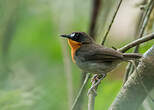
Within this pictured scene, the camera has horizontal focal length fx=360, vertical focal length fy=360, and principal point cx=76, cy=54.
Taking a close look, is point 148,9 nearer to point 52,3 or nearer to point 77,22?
point 52,3

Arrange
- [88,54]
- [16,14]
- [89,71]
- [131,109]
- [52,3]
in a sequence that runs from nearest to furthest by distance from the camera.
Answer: [131,109]
[89,71]
[88,54]
[16,14]
[52,3]

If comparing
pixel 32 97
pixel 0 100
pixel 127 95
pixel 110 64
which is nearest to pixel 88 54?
pixel 110 64

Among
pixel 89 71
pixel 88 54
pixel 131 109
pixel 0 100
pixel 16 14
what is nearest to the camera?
pixel 131 109

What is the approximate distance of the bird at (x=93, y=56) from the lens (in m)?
4.25

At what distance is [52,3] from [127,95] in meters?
3.24

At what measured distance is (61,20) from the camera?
18.0 feet

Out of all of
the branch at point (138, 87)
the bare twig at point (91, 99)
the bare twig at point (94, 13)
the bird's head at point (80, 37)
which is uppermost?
the bare twig at point (94, 13)

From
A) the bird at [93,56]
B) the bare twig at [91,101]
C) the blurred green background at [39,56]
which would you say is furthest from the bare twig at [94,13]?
the bare twig at [91,101]

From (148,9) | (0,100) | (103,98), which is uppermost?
(148,9)

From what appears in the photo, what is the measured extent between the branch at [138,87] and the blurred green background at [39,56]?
818mm

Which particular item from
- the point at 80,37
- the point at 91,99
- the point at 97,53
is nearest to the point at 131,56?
the point at 91,99

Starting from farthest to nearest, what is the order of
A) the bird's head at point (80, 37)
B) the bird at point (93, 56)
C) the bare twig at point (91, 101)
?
1. the bird's head at point (80, 37)
2. the bird at point (93, 56)
3. the bare twig at point (91, 101)

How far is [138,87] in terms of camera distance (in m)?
2.97

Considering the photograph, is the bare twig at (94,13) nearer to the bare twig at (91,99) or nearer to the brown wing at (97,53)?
the brown wing at (97,53)
